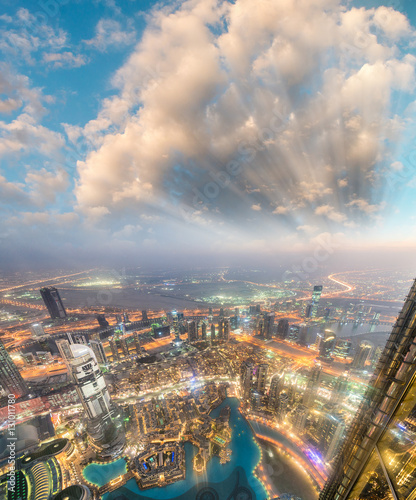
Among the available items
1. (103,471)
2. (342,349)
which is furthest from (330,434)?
(342,349)

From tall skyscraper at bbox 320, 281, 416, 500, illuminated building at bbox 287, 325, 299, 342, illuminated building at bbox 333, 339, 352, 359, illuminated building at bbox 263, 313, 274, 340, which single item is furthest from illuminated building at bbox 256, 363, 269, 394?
illuminated building at bbox 333, 339, 352, 359

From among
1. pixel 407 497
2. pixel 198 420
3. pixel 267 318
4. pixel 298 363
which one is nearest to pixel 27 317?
pixel 198 420

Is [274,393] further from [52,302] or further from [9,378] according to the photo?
[52,302]

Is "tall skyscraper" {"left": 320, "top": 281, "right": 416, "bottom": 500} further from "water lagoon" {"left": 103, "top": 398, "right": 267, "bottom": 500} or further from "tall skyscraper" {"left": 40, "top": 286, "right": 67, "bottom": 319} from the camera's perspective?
"tall skyscraper" {"left": 40, "top": 286, "right": 67, "bottom": 319}

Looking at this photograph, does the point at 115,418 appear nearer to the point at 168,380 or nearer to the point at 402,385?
the point at 168,380

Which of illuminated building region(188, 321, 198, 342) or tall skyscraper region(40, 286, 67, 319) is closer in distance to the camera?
illuminated building region(188, 321, 198, 342)

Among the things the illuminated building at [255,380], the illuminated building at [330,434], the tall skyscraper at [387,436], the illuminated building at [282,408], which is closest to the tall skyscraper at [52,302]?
the illuminated building at [255,380]

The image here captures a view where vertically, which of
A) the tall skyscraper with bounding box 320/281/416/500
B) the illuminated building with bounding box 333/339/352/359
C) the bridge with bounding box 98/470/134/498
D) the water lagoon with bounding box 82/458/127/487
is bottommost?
the water lagoon with bounding box 82/458/127/487
